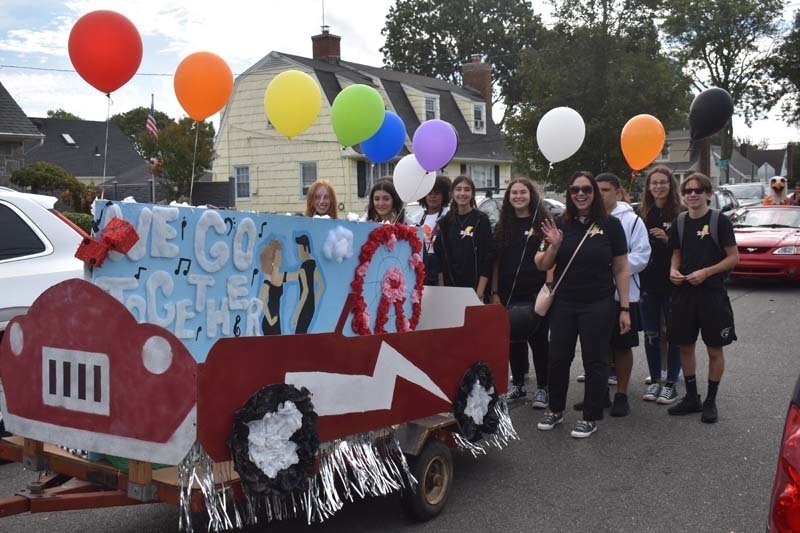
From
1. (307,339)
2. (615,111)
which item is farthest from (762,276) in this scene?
(615,111)

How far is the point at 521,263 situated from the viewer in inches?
249

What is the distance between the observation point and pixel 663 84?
85.0ft

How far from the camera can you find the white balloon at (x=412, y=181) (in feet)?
20.2

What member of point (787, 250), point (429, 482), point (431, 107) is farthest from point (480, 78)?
point (429, 482)

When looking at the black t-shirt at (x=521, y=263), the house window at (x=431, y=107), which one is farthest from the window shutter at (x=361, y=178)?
the black t-shirt at (x=521, y=263)

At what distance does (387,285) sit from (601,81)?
23.3 meters

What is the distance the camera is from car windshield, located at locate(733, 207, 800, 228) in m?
14.1

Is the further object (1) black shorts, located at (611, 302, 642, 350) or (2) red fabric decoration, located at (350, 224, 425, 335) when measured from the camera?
(1) black shorts, located at (611, 302, 642, 350)

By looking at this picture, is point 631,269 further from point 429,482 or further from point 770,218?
point 770,218

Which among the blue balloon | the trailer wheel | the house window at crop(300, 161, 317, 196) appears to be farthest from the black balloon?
the house window at crop(300, 161, 317, 196)

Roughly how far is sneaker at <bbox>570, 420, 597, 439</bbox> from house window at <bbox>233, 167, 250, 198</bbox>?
85.2ft

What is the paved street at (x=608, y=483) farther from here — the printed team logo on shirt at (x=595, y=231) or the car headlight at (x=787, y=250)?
the car headlight at (x=787, y=250)

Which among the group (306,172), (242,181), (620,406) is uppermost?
(306,172)

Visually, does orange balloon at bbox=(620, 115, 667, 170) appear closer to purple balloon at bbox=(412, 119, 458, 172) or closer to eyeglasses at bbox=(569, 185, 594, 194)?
eyeglasses at bbox=(569, 185, 594, 194)
